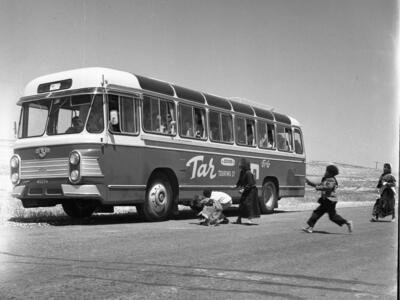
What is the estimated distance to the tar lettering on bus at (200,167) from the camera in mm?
14438

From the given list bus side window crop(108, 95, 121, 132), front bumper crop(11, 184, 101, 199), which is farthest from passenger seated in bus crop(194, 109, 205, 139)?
front bumper crop(11, 184, 101, 199)

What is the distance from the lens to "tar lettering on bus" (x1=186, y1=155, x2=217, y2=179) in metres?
14.4

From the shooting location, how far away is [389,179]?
1446cm

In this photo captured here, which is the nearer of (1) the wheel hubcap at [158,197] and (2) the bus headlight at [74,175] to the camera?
(2) the bus headlight at [74,175]

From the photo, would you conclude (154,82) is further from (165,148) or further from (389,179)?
(389,179)

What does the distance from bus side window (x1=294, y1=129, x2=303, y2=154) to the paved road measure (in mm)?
9997

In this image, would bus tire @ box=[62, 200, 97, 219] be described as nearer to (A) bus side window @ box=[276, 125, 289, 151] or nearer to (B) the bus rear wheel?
(B) the bus rear wheel

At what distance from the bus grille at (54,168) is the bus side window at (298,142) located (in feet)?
33.4

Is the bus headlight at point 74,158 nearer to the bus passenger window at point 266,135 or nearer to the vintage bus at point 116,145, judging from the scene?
the vintage bus at point 116,145

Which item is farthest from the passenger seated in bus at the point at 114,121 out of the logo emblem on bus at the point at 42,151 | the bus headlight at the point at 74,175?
the logo emblem on bus at the point at 42,151

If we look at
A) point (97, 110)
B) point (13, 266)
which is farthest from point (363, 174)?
point (13, 266)

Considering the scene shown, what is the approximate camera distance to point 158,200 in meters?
13.2

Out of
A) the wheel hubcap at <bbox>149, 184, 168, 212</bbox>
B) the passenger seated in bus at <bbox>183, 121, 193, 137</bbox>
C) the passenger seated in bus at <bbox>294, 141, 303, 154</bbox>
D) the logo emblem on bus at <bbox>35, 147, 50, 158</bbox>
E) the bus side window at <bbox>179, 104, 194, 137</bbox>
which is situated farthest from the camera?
the passenger seated in bus at <bbox>294, 141, 303, 154</bbox>

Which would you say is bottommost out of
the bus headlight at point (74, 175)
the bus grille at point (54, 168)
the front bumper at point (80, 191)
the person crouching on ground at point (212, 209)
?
the person crouching on ground at point (212, 209)
